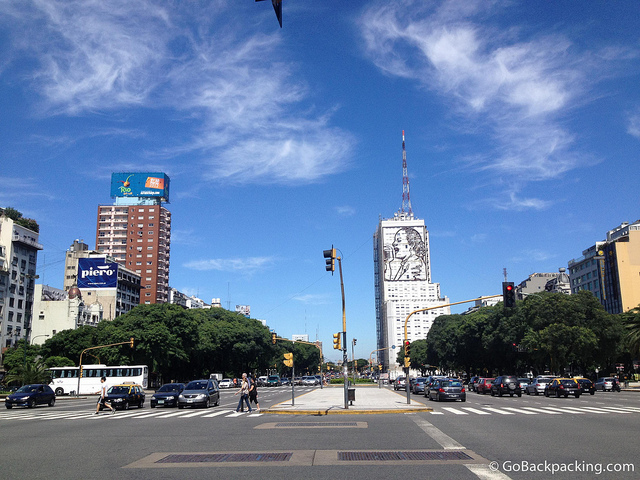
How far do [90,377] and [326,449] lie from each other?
57147 millimetres

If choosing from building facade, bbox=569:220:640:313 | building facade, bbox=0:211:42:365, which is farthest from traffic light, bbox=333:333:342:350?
building facade, bbox=569:220:640:313

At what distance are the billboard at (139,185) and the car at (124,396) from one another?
377 feet

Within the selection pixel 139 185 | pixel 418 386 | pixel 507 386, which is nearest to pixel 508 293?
pixel 507 386

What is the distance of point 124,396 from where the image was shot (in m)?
33.3

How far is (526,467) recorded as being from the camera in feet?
34.4

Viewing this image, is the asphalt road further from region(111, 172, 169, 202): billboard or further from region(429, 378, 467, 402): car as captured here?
region(111, 172, 169, 202): billboard

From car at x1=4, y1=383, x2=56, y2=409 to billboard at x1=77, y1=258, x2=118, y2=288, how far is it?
77.9 m

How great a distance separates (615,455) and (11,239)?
9479cm

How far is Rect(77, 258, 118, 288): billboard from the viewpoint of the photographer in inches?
4400

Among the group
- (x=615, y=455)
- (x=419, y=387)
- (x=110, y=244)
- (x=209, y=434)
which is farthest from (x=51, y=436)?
(x=110, y=244)

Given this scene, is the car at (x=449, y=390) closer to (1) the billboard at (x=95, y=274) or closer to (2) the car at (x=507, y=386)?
(2) the car at (x=507, y=386)

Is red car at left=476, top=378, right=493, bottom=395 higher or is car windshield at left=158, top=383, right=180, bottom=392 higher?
car windshield at left=158, top=383, right=180, bottom=392

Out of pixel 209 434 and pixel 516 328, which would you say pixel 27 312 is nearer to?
pixel 516 328

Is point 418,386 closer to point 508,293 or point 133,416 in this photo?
point 508,293
